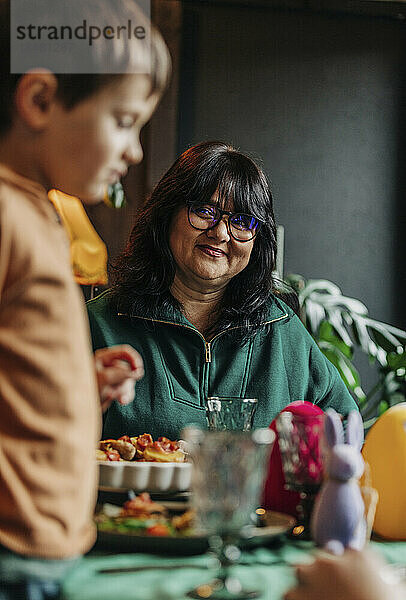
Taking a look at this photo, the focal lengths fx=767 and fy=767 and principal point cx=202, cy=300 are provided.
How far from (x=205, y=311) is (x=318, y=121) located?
2.40 metres

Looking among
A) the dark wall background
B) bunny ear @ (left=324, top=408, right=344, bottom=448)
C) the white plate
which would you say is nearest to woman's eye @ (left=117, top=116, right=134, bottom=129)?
bunny ear @ (left=324, top=408, right=344, bottom=448)

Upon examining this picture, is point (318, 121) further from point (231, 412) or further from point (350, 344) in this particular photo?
point (231, 412)

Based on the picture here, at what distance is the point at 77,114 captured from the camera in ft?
2.23

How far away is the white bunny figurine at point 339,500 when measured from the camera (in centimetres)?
83

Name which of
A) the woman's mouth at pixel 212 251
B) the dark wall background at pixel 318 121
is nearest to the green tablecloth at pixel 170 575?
the woman's mouth at pixel 212 251

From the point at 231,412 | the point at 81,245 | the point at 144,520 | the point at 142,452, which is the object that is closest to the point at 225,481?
the point at 144,520

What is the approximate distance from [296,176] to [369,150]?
0.43m

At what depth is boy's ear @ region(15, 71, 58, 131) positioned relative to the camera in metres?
0.67

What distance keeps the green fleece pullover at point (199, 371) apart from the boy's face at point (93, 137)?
104 centimetres

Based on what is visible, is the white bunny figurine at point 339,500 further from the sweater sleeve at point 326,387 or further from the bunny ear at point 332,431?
the sweater sleeve at point 326,387

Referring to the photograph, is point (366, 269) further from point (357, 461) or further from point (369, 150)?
point (357, 461)

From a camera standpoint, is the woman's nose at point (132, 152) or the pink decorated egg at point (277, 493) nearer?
the woman's nose at point (132, 152)

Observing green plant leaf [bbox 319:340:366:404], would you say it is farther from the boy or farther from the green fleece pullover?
the boy

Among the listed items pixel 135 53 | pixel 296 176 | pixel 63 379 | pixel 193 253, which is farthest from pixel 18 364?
pixel 296 176
